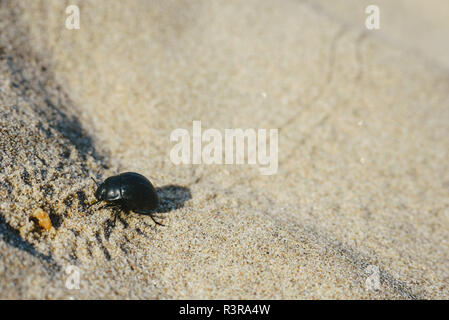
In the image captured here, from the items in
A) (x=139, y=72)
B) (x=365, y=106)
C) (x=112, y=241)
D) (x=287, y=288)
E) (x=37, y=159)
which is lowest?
(x=287, y=288)

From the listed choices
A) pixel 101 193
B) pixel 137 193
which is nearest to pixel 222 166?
pixel 137 193

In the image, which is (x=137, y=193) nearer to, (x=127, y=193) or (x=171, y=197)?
(x=127, y=193)

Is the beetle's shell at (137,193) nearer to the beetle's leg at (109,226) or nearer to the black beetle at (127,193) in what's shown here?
the black beetle at (127,193)

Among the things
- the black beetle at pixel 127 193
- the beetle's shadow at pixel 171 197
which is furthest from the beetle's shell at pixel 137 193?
the beetle's shadow at pixel 171 197

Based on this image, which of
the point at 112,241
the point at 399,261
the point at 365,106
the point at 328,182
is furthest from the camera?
the point at 365,106

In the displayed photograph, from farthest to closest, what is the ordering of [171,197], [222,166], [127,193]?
1. [222,166]
2. [171,197]
3. [127,193]

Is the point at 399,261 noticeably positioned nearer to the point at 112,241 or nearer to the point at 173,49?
the point at 112,241

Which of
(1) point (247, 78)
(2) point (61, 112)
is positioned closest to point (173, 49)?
(1) point (247, 78)
